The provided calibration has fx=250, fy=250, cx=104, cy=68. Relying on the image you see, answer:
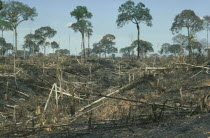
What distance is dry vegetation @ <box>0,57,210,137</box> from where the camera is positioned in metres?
4.91

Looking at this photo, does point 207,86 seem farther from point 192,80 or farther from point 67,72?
point 67,72

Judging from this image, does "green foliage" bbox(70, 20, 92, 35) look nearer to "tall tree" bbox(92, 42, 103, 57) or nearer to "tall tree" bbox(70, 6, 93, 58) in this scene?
"tall tree" bbox(70, 6, 93, 58)

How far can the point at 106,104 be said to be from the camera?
833 cm

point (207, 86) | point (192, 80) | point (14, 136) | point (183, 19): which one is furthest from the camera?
point (183, 19)

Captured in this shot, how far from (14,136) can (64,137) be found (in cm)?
110

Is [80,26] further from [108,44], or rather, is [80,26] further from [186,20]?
[108,44]

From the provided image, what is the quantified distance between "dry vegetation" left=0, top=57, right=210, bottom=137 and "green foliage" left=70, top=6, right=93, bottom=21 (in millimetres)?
15712

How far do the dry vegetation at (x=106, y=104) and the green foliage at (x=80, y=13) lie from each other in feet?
51.5

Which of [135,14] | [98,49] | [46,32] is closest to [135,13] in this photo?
[135,14]

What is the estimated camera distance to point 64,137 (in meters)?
4.75

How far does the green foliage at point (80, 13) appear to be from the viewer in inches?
1248

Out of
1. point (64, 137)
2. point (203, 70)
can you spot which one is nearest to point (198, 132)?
point (64, 137)

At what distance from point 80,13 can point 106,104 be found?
987 inches

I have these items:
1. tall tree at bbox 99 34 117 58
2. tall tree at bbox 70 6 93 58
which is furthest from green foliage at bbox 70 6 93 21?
tall tree at bbox 99 34 117 58
